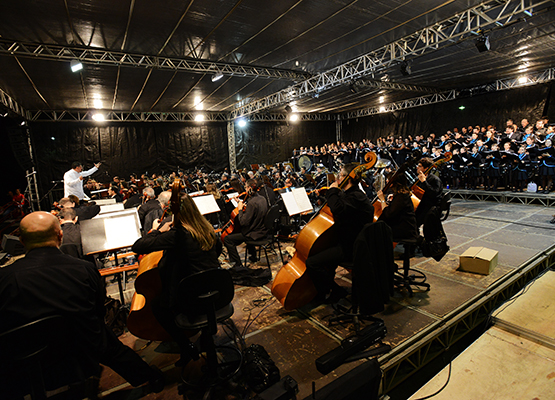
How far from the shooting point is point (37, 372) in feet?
5.05

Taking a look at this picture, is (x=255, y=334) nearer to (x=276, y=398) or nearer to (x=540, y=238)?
(x=276, y=398)

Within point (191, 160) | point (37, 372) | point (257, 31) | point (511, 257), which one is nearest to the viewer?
point (37, 372)

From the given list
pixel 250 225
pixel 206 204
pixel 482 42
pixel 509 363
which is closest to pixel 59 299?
pixel 250 225

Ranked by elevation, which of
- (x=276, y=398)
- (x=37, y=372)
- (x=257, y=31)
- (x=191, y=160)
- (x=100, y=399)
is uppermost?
(x=257, y=31)

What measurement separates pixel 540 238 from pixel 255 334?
521 centimetres

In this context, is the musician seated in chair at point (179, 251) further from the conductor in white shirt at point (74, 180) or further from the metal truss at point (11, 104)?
the metal truss at point (11, 104)

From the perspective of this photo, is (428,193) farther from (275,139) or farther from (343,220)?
(275,139)

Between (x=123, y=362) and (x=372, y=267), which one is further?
(x=372, y=267)

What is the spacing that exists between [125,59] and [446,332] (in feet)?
25.7

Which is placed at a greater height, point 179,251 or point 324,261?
point 179,251

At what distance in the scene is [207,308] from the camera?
6.31 ft

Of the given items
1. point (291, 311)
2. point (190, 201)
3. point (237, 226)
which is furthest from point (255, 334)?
point (237, 226)

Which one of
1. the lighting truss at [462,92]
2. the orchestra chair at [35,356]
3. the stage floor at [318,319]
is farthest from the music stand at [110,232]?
the lighting truss at [462,92]

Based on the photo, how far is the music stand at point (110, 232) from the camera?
2.98 metres
